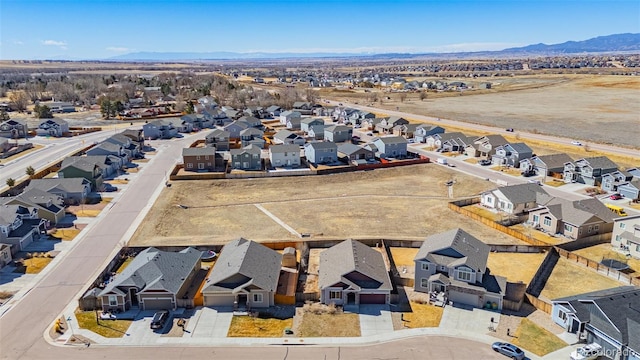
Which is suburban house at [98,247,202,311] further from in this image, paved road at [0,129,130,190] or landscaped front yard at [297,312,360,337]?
paved road at [0,129,130,190]

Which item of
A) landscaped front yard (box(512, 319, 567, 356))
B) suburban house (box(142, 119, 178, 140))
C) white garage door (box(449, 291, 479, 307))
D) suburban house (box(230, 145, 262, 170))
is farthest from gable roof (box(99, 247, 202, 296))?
suburban house (box(142, 119, 178, 140))

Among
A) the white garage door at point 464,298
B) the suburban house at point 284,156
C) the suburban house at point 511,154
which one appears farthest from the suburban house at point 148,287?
the suburban house at point 511,154

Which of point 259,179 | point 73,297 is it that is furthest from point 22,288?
point 259,179

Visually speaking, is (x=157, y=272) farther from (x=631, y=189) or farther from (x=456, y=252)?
(x=631, y=189)

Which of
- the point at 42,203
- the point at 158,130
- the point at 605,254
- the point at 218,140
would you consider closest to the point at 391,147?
the point at 218,140

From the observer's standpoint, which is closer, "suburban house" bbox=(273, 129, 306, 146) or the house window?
the house window

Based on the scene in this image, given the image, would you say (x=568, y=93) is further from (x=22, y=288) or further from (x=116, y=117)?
(x=22, y=288)
